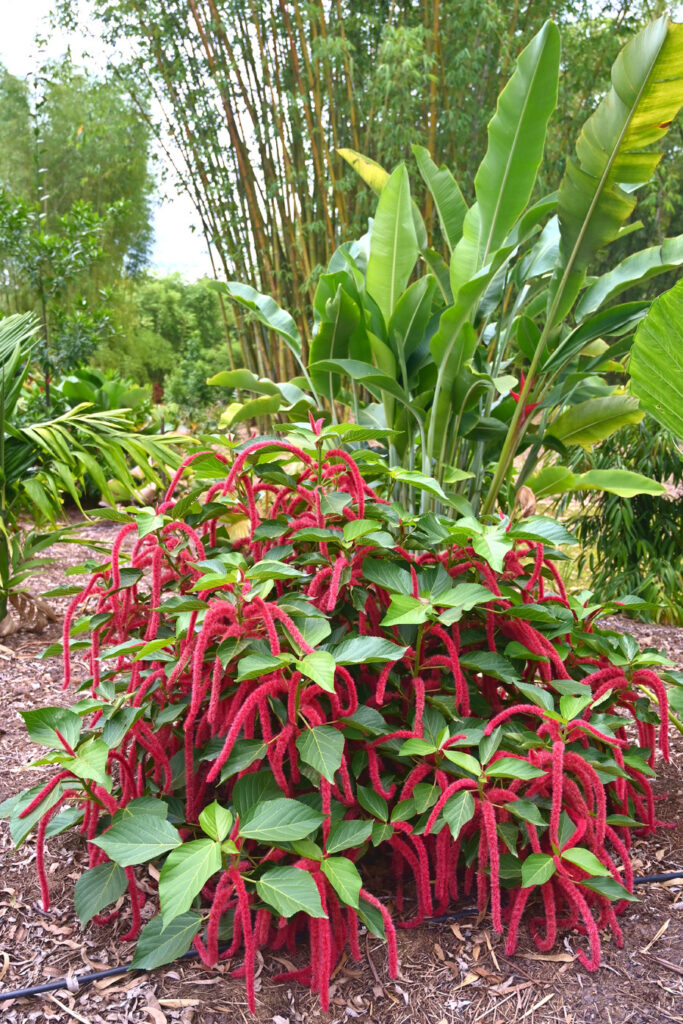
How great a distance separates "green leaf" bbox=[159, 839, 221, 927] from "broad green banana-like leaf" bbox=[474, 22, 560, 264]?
1114 mm

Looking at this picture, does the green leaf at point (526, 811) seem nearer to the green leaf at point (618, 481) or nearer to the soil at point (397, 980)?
the soil at point (397, 980)

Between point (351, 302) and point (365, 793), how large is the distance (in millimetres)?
932

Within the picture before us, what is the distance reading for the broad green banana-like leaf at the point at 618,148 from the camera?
1300 millimetres

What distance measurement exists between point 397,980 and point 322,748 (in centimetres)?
34

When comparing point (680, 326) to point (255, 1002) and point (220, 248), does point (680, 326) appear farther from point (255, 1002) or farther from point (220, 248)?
point (220, 248)

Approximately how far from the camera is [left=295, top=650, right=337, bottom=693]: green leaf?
2.38ft

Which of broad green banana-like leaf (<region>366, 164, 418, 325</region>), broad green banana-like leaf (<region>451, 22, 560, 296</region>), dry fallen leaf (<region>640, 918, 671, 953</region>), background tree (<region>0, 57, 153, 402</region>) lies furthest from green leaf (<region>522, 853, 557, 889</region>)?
background tree (<region>0, 57, 153, 402</region>)

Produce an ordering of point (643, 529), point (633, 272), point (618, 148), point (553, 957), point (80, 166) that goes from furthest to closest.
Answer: point (80, 166) < point (643, 529) < point (633, 272) < point (618, 148) < point (553, 957)

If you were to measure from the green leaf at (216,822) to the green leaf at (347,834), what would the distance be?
128 mm

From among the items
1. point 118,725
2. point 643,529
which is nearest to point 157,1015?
point 118,725

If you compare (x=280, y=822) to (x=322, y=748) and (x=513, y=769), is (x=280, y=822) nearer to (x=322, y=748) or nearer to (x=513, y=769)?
(x=322, y=748)

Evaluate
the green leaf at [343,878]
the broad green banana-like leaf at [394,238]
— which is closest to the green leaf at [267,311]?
the broad green banana-like leaf at [394,238]

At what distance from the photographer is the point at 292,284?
4.84 m

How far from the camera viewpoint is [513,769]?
84 centimetres
